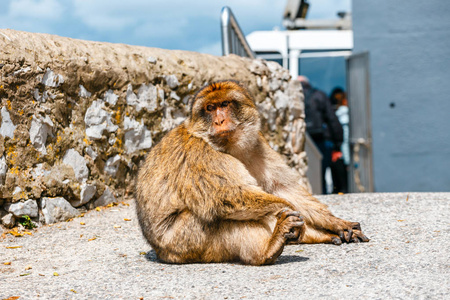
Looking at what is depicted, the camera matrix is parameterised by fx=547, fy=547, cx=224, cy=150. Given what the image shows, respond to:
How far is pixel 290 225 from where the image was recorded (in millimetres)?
3150

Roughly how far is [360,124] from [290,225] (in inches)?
310

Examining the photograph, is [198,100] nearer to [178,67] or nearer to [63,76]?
[63,76]

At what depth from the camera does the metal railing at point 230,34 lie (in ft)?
24.3

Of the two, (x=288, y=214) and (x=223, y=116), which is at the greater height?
(x=223, y=116)

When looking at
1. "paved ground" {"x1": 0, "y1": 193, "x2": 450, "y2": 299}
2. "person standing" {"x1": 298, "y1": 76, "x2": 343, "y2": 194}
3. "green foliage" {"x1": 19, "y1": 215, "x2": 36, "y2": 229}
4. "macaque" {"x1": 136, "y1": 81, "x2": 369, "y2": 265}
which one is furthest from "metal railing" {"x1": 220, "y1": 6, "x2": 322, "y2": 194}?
"macaque" {"x1": 136, "y1": 81, "x2": 369, "y2": 265}

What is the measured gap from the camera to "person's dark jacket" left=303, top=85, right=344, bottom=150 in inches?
390

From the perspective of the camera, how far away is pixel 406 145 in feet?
35.9

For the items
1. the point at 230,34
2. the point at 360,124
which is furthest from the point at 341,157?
the point at 230,34

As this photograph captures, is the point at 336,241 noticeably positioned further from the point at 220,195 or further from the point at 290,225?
the point at 220,195

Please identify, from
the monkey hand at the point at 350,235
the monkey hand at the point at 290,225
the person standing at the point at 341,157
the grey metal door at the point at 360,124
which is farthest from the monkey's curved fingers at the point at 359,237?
the grey metal door at the point at 360,124

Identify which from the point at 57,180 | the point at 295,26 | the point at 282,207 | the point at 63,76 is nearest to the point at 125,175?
the point at 57,180

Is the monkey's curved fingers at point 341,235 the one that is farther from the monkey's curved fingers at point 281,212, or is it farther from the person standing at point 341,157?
the person standing at point 341,157

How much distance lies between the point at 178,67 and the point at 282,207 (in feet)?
11.2

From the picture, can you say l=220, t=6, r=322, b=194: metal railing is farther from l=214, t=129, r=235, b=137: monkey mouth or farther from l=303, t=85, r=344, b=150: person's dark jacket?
l=214, t=129, r=235, b=137: monkey mouth
